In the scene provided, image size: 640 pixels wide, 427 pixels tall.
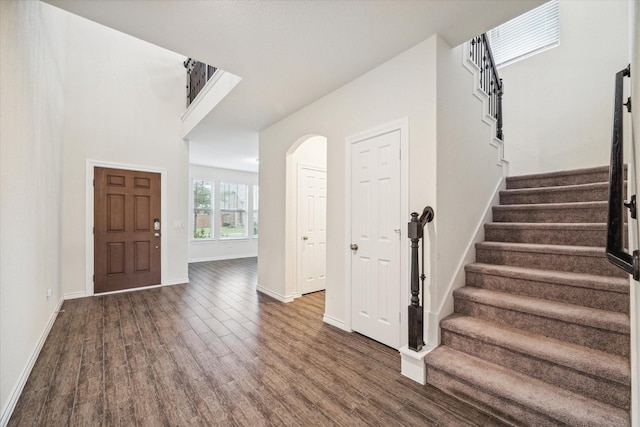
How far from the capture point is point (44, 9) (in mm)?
2850

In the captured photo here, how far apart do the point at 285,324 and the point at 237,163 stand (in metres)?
5.37

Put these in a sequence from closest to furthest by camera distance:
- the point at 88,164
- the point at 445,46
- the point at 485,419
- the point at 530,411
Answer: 1. the point at 530,411
2. the point at 485,419
3. the point at 445,46
4. the point at 88,164

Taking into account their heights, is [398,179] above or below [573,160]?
below

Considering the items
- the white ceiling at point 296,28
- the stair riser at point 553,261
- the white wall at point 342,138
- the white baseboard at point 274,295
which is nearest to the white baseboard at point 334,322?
the white wall at point 342,138

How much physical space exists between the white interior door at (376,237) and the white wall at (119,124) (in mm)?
3797

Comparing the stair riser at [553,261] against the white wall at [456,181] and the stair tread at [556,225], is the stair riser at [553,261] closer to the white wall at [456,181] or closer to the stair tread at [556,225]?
the white wall at [456,181]

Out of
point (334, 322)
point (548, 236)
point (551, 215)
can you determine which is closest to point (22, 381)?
point (334, 322)

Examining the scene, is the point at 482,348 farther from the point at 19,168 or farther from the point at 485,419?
the point at 19,168

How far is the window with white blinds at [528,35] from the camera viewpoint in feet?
13.4

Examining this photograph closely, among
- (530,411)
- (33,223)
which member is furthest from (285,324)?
(33,223)

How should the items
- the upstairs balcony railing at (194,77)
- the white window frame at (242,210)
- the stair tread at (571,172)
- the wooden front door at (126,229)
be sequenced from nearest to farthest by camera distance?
the stair tread at (571,172), the wooden front door at (126,229), the upstairs balcony railing at (194,77), the white window frame at (242,210)

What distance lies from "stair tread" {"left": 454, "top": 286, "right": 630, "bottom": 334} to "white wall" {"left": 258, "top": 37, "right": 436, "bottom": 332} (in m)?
0.93

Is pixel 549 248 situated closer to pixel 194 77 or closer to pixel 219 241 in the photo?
pixel 194 77

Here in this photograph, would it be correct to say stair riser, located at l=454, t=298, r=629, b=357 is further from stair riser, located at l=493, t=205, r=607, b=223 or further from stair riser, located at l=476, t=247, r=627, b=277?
stair riser, located at l=493, t=205, r=607, b=223
